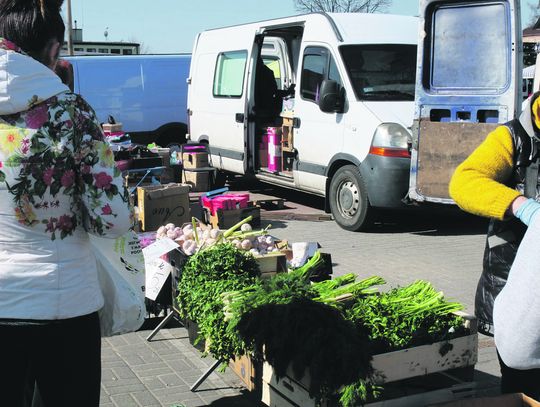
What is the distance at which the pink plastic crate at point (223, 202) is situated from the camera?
902cm

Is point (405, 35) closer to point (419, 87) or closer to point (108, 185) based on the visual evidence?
point (419, 87)

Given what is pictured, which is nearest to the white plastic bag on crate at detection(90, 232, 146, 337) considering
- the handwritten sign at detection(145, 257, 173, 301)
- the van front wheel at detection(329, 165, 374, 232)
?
the handwritten sign at detection(145, 257, 173, 301)

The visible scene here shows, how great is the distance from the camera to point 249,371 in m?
4.00

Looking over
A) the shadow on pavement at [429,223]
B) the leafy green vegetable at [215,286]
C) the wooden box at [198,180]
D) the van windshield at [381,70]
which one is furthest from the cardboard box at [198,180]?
the leafy green vegetable at [215,286]

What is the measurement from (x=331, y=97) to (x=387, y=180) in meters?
1.35

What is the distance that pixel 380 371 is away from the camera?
134 inches

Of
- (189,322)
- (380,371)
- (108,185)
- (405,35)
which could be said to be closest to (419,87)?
(405,35)

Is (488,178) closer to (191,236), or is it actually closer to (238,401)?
(238,401)

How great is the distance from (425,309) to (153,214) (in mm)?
4840

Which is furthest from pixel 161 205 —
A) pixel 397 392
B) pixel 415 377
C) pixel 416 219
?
pixel 397 392

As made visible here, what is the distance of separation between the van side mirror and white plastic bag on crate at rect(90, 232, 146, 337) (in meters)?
6.72

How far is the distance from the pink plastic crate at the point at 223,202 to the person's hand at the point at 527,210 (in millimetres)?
6374

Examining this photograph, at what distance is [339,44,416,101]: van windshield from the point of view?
916 cm

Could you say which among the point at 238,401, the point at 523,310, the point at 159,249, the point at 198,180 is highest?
the point at 523,310
